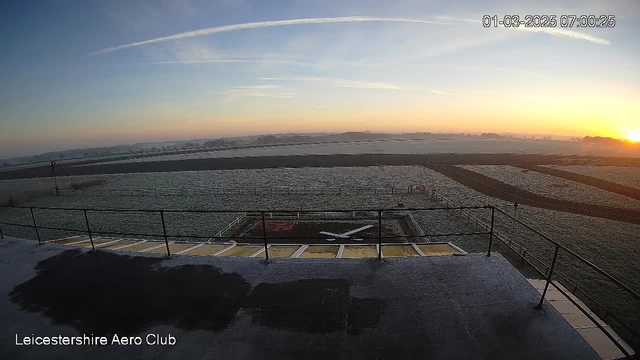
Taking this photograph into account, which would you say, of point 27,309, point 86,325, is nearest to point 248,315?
point 86,325

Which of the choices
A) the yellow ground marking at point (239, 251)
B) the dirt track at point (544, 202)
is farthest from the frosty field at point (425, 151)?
the yellow ground marking at point (239, 251)

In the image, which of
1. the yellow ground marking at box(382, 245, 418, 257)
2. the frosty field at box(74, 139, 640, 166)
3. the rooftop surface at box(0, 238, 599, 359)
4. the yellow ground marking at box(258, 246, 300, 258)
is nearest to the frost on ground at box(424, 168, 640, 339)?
the yellow ground marking at box(382, 245, 418, 257)

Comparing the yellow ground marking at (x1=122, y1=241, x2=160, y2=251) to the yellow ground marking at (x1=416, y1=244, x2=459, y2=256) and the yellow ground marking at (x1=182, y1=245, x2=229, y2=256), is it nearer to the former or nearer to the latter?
the yellow ground marking at (x1=182, y1=245, x2=229, y2=256)

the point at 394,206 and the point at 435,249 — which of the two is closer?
the point at 435,249

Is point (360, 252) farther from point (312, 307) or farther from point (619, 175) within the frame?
point (619, 175)

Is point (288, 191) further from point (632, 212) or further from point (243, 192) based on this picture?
point (632, 212)

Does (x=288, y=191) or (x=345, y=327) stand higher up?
(x=345, y=327)

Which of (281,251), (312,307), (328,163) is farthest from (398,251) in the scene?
(328,163)
